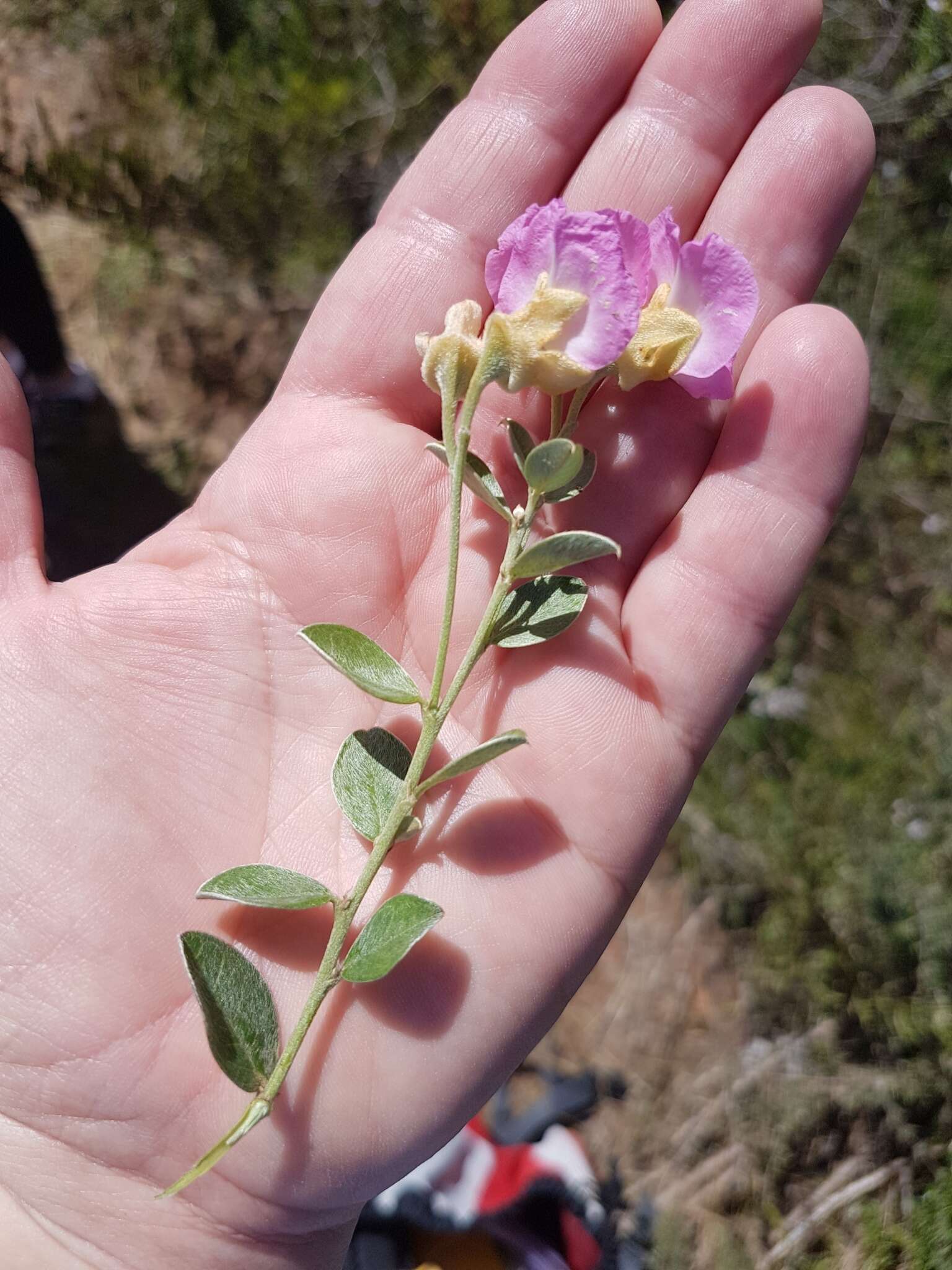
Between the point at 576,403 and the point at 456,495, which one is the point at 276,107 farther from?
the point at 456,495

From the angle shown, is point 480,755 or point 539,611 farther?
point 539,611

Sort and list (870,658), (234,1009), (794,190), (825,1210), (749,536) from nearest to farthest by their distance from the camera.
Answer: (234,1009) → (749,536) → (794,190) → (825,1210) → (870,658)

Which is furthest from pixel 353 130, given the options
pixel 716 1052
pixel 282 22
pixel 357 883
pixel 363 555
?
pixel 716 1052

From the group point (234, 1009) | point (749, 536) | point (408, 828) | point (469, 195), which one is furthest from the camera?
point (469, 195)

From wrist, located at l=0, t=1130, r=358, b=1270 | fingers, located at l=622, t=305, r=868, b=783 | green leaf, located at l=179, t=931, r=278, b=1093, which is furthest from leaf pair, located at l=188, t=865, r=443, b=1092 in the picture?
fingers, located at l=622, t=305, r=868, b=783

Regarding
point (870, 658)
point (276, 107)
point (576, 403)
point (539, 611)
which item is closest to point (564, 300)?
point (576, 403)

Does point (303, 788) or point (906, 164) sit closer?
point (303, 788)

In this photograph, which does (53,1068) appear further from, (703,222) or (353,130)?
(353,130)
